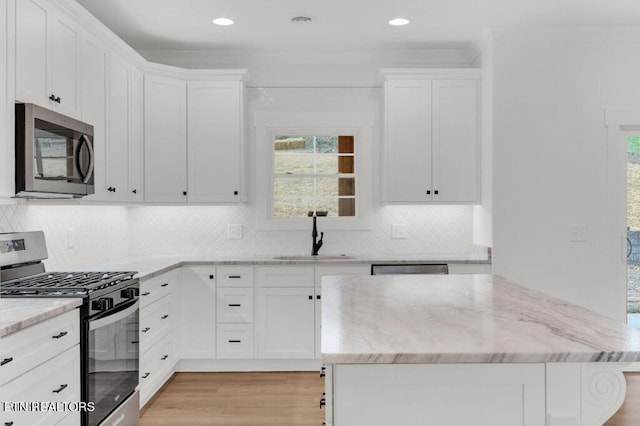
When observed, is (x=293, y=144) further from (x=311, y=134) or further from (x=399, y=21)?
(x=399, y=21)

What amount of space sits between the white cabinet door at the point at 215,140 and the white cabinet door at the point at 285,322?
35.6 inches

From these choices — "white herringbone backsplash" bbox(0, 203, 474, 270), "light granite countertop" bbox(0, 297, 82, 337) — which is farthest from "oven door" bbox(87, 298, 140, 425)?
"white herringbone backsplash" bbox(0, 203, 474, 270)

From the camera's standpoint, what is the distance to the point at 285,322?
426cm

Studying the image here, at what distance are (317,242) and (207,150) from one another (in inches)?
50.7

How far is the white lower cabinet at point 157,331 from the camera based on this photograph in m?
3.40

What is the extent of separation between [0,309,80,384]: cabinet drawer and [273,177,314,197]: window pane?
274 centimetres

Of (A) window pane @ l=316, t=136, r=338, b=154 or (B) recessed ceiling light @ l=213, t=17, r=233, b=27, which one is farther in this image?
(A) window pane @ l=316, t=136, r=338, b=154

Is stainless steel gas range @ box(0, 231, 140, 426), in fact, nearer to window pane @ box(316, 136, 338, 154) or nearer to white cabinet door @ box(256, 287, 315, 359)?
white cabinet door @ box(256, 287, 315, 359)

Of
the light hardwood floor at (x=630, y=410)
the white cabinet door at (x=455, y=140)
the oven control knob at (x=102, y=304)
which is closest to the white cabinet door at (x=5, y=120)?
the oven control knob at (x=102, y=304)

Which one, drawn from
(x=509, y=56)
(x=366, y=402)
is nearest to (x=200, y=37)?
(x=509, y=56)

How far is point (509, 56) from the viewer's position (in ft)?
13.8

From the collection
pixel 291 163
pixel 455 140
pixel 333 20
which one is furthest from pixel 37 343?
pixel 455 140

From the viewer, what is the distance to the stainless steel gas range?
244cm

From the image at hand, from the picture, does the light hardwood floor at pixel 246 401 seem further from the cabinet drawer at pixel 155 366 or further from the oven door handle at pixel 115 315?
the oven door handle at pixel 115 315
